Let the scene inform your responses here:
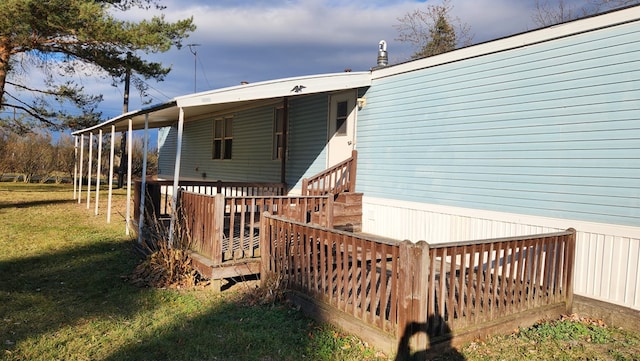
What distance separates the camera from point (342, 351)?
375 centimetres

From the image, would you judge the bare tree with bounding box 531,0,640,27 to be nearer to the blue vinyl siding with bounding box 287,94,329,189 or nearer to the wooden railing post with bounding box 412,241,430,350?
the blue vinyl siding with bounding box 287,94,329,189

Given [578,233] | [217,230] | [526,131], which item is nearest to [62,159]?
[217,230]

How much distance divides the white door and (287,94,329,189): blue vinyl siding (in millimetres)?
175

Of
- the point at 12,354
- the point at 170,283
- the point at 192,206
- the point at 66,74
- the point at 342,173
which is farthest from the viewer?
the point at 66,74

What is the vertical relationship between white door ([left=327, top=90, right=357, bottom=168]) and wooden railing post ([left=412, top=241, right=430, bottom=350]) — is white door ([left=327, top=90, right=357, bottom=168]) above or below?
above

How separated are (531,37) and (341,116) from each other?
429 centimetres

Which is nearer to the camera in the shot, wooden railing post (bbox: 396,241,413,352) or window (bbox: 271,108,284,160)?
wooden railing post (bbox: 396,241,413,352)

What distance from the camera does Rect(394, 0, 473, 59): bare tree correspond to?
2108 cm

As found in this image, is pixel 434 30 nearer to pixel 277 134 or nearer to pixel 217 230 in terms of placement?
pixel 277 134

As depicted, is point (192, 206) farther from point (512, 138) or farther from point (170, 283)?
point (512, 138)

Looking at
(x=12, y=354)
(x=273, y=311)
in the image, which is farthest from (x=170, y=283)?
(x=12, y=354)

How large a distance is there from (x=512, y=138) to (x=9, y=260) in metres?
7.70

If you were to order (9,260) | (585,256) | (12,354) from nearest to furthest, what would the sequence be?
(12,354)
(585,256)
(9,260)

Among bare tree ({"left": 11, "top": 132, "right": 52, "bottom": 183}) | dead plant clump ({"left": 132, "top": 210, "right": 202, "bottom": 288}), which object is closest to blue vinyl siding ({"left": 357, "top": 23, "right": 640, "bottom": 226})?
dead plant clump ({"left": 132, "top": 210, "right": 202, "bottom": 288})
